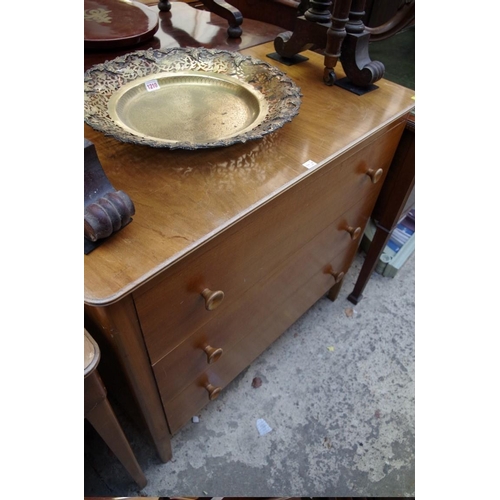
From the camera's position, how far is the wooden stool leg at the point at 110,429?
0.61 m

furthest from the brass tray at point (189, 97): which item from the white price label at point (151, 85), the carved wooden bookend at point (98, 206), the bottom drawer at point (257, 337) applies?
the bottom drawer at point (257, 337)

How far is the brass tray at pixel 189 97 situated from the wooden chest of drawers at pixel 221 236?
0.14 ft

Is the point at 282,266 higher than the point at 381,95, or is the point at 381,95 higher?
the point at 381,95

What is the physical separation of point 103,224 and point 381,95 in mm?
662

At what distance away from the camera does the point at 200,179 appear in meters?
0.62

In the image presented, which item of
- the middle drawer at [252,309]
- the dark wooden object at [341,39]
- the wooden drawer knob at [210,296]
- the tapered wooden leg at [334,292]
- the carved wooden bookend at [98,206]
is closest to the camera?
the carved wooden bookend at [98,206]

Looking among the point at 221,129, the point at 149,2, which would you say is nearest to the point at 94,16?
the point at 149,2

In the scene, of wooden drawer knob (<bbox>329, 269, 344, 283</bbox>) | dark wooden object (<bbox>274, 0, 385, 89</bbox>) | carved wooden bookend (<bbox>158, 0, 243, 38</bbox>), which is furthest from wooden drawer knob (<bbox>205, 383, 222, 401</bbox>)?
carved wooden bookend (<bbox>158, 0, 243, 38</bbox>)

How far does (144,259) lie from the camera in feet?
1.61

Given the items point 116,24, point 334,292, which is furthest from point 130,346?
point 334,292

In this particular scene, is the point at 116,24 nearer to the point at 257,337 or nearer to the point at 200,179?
the point at 200,179

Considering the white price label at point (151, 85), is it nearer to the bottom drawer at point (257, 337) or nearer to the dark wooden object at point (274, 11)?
the bottom drawer at point (257, 337)

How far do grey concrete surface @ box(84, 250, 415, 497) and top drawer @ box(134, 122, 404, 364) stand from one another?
53 cm

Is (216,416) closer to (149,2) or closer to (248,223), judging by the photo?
(248,223)
